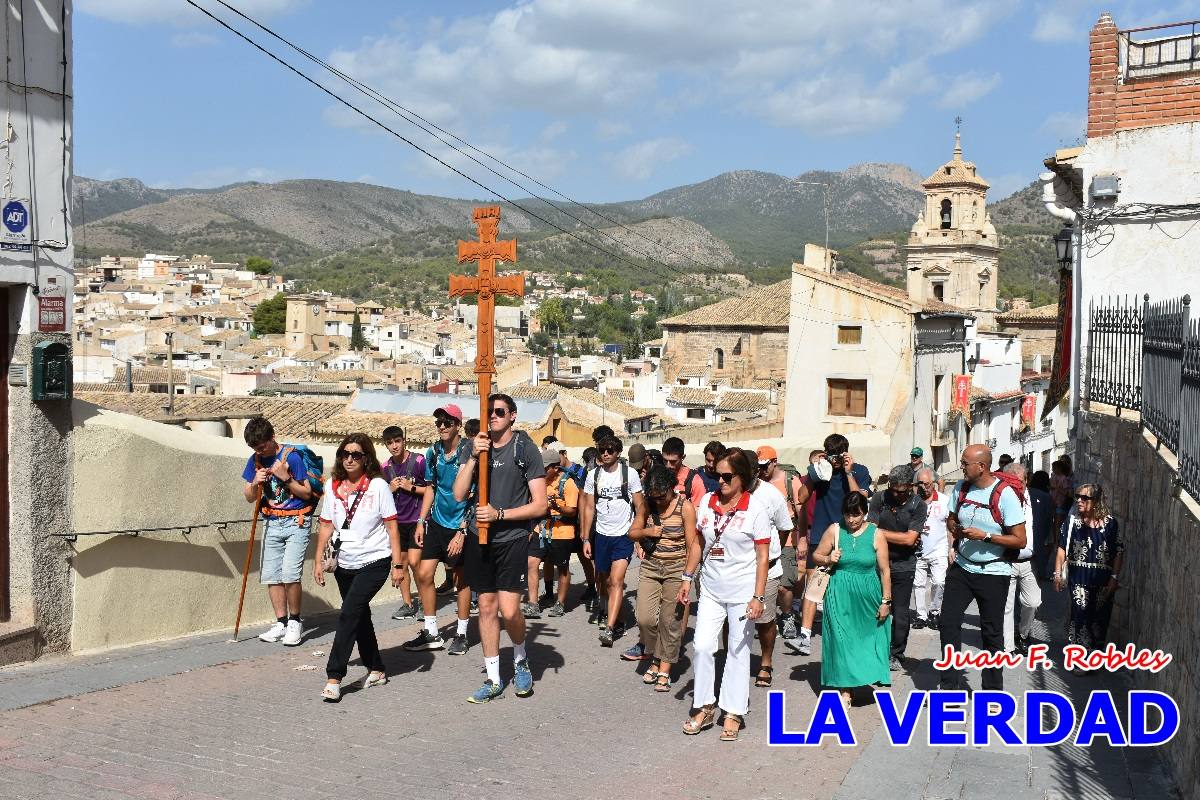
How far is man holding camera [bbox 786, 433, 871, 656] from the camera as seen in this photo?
952cm

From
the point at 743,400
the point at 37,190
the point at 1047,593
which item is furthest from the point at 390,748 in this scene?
the point at 743,400

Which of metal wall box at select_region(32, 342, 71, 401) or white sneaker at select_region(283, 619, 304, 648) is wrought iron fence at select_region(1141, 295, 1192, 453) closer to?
white sneaker at select_region(283, 619, 304, 648)

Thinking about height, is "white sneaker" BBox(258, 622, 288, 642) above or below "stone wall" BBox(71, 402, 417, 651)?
below

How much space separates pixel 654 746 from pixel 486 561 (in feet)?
5.22

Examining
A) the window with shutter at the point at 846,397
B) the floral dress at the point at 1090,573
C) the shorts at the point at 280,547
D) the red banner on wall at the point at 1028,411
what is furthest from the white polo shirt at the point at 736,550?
the red banner on wall at the point at 1028,411

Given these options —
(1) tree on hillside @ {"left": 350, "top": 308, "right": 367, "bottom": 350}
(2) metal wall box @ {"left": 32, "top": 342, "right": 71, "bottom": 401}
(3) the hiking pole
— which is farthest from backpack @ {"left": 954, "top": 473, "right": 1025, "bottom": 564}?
(1) tree on hillside @ {"left": 350, "top": 308, "right": 367, "bottom": 350}

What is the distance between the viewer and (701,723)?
7164 mm

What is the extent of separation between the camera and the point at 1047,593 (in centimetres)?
1294

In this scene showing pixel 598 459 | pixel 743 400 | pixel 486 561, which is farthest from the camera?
pixel 743 400

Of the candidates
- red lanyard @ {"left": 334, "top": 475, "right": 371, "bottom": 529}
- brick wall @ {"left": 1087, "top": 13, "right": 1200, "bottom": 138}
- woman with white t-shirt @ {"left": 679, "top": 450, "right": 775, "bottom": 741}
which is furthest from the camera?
brick wall @ {"left": 1087, "top": 13, "right": 1200, "bottom": 138}

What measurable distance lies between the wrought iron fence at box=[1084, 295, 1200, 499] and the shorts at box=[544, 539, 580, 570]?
5.07m

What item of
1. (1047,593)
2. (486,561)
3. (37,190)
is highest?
(37,190)

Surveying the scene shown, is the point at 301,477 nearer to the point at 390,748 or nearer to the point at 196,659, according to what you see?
the point at 196,659

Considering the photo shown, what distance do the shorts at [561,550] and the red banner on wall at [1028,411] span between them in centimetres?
3873
